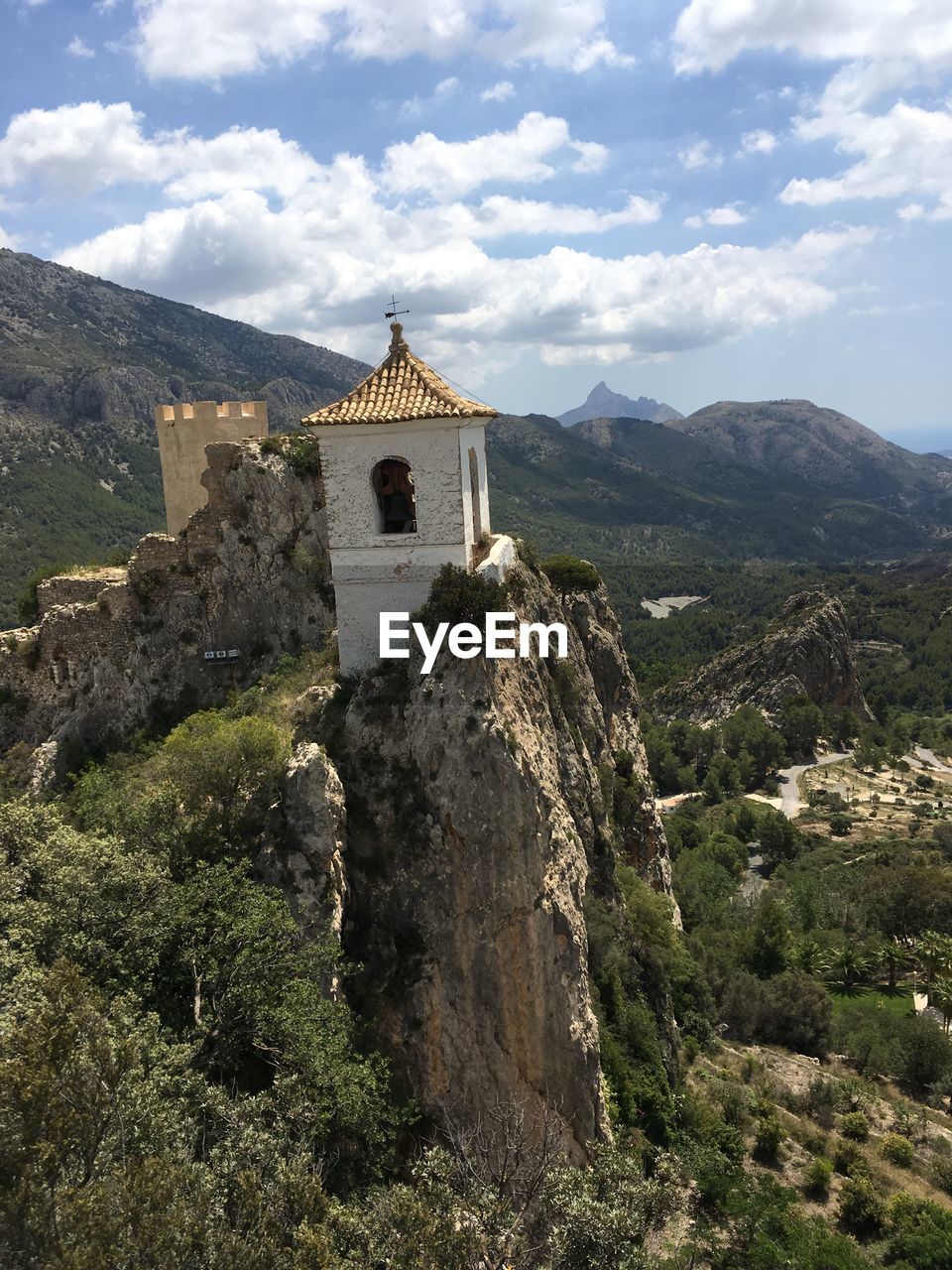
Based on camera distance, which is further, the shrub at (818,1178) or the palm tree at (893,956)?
the palm tree at (893,956)

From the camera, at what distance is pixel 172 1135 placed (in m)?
10.9

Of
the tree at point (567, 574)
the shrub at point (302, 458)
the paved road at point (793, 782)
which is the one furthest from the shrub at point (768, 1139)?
the paved road at point (793, 782)

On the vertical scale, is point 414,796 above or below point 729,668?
above

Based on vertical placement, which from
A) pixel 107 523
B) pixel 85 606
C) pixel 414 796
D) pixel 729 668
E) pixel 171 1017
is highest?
pixel 107 523

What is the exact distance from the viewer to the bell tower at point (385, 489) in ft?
60.6

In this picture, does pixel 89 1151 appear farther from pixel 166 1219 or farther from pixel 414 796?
pixel 414 796

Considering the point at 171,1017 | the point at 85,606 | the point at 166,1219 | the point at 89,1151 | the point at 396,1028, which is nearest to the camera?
the point at 166,1219

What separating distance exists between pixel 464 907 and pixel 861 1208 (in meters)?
16.8

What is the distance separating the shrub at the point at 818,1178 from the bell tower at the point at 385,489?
20.9 meters

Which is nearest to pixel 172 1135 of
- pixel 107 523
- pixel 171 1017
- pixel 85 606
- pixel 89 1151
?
pixel 89 1151

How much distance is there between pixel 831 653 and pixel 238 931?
391 feet

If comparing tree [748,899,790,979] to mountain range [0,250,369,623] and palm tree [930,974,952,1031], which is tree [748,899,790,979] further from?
mountain range [0,250,369,623]

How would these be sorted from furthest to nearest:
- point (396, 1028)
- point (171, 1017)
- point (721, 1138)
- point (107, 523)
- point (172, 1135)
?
point (107, 523), point (721, 1138), point (396, 1028), point (171, 1017), point (172, 1135)

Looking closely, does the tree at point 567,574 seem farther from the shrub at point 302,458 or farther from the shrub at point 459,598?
the shrub at point 459,598
